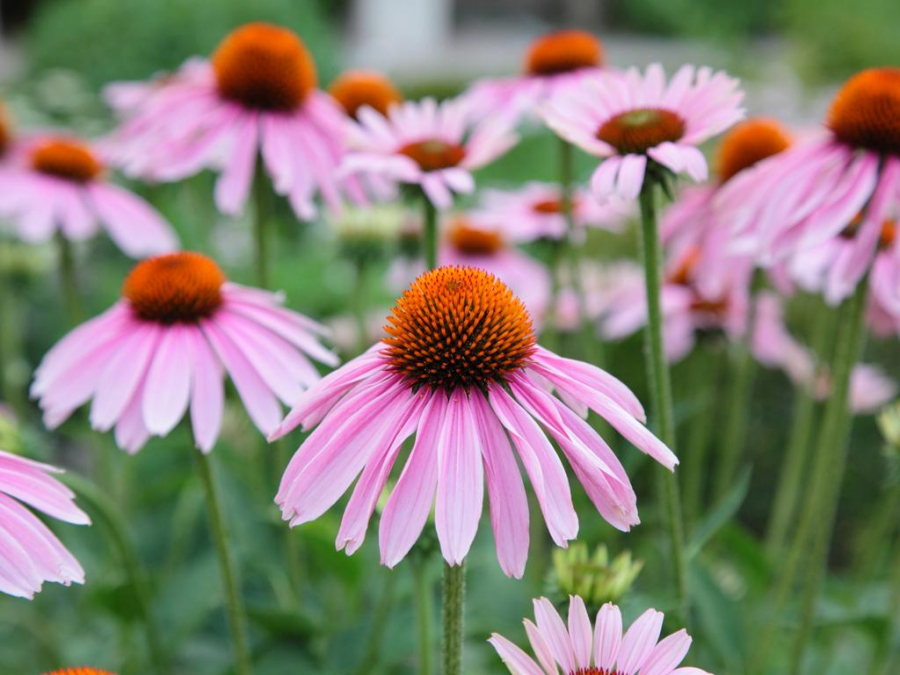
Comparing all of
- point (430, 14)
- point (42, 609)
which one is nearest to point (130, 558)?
point (42, 609)

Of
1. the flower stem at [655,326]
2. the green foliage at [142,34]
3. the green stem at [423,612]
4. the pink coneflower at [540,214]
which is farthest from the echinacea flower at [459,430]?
the green foliage at [142,34]

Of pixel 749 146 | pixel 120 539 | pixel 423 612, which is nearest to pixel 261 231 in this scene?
pixel 120 539

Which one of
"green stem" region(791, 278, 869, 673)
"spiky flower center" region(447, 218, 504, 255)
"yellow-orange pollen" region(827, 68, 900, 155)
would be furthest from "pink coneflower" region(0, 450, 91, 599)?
"spiky flower center" region(447, 218, 504, 255)

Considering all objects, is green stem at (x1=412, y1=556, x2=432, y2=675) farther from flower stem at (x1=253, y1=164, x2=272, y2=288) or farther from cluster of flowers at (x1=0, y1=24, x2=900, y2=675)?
flower stem at (x1=253, y1=164, x2=272, y2=288)

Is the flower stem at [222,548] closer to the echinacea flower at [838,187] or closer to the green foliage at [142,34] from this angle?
the echinacea flower at [838,187]

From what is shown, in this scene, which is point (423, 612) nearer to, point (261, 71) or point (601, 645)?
point (601, 645)
